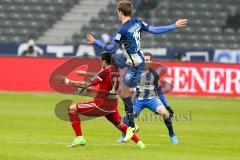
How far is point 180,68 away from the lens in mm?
33281

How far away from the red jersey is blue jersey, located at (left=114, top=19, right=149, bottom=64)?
0.61m

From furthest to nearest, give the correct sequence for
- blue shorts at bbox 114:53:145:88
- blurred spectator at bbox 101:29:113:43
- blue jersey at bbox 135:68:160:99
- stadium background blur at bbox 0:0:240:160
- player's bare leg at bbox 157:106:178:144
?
blurred spectator at bbox 101:29:113:43
blue jersey at bbox 135:68:160:99
player's bare leg at bbox 157:106:178:144
blue shorts at bbox 114:53:145:88
stadium background blur at bbox 0:0:240:160

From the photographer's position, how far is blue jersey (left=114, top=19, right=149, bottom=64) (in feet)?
47.6

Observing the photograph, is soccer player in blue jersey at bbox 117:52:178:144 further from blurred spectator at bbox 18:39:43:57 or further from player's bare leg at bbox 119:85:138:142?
blurred spectator at bbox 18:39:43:57

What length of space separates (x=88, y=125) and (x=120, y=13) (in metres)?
7.34

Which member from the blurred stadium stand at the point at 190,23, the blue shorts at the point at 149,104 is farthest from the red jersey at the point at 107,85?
the blurred stadium stand at the point at 190,23

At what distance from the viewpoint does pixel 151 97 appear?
663 inches

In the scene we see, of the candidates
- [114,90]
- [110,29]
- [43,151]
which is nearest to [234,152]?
[114,90]

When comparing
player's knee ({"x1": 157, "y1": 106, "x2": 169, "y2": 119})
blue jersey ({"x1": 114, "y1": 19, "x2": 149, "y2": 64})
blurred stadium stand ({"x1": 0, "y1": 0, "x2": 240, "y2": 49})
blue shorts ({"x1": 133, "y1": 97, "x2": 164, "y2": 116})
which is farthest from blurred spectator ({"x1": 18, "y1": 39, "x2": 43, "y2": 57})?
blue jersey ({"x1": 114, "y1": 19, "x2": 149, "y2": 64})

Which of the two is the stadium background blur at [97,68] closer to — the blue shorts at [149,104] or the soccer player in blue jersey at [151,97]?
the soccer player in blue jersey at [151,97]

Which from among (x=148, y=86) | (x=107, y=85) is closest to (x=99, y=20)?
(x=148, y=86)

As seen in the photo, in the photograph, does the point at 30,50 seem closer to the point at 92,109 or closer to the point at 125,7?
the point at 92,109

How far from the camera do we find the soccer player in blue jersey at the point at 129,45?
14.4m

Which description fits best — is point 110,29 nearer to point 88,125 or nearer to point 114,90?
→ point 88,125
